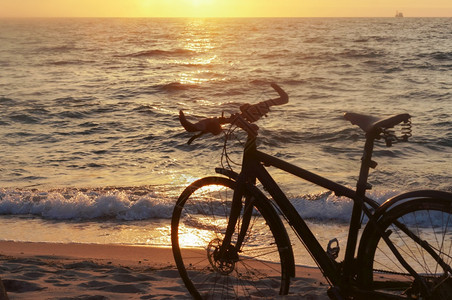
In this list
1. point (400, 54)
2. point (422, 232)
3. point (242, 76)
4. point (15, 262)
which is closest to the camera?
point (15, 262)

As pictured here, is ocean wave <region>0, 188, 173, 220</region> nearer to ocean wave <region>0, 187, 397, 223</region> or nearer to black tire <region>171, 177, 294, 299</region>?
ocean wave <region>0, 187, 397, 223</region>

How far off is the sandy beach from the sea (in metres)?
0.48

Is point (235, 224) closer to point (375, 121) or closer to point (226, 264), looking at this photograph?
point (226, 264)

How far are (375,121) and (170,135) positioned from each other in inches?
474

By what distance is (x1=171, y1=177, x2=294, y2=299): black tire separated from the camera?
11.7ft

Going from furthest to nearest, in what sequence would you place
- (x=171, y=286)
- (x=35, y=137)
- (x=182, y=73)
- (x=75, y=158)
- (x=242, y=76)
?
1. (x=182, y=73)
2. (x=242, y=76)
3. (x=35, y=137)
4. (x=75, y=158)
5. (x=171, y=286)

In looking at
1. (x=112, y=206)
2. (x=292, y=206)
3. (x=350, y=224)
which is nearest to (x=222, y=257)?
(x=292, y=206)

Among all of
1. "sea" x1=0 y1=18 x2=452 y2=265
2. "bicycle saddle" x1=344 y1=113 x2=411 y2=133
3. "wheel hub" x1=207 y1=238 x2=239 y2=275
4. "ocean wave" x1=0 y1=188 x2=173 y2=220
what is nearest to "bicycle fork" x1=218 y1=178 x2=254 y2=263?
"wheel hub" x1=207 y1=238 x2=239 y2=275

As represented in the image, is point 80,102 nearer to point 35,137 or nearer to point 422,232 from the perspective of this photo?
point 35,137

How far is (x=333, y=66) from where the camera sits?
29797 millimetres

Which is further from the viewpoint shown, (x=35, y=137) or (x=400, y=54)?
(x=400, y=54)

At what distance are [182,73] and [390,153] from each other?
60.8ft

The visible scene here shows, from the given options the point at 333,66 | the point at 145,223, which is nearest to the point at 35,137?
the point at 145,223

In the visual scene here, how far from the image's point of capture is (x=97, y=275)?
4.80 metres
